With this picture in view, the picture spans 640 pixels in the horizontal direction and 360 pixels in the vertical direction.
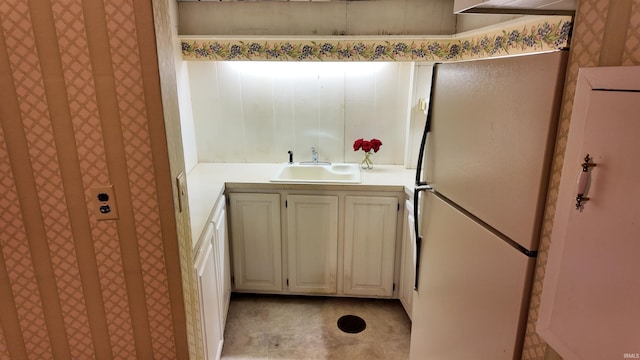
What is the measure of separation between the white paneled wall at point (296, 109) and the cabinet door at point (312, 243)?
554mm

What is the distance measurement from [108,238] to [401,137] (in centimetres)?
223

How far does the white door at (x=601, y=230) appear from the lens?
2.27 ft

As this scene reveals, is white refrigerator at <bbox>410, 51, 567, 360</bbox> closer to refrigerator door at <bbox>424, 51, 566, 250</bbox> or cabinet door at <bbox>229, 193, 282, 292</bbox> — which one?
refrigerator door at <bbox>424, 51, 566, 250</bbox>

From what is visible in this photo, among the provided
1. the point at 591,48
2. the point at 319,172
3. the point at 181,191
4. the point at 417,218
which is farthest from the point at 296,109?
the point at 591,48

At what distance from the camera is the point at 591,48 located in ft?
2.70

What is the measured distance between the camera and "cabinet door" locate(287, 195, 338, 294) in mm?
2586

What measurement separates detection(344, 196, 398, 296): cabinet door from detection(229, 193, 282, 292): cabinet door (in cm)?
48

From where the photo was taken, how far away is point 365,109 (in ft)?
9.53

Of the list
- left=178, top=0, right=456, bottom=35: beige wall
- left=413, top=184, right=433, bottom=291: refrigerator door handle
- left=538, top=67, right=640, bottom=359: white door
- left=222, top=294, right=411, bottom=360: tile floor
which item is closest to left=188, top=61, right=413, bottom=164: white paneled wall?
left=178, top=0, right=456, bottom=35: beige wall

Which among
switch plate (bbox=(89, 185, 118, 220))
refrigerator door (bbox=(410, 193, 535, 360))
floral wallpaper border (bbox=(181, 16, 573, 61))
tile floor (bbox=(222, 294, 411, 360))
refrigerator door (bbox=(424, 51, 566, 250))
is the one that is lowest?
tile floor (bbox=(222, 294, 411, 360))

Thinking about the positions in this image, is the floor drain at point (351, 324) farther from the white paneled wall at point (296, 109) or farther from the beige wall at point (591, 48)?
the beige wall at point (591, 48)

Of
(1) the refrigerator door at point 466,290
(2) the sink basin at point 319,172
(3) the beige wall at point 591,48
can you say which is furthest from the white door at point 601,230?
(2) the sink basin at point 319,172

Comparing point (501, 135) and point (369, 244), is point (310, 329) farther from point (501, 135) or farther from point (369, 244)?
point (501, 135)

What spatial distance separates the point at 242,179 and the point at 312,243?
0.64 m
